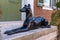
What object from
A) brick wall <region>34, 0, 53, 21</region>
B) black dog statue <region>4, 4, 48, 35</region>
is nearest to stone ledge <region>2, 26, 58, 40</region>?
black dog statue <region>4, 4, 48, 35</region>

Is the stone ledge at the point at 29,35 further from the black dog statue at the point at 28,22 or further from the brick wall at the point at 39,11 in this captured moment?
the brick wall at the point at 39,11

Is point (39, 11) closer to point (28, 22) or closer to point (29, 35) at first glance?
point (28, 22)

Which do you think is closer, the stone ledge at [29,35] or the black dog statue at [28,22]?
the stone ledge at [29,35]

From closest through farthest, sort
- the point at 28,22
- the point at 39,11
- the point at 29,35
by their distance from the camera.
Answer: the point at 29,35
the point at 28,22
the point at 39,11

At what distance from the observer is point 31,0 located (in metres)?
6.27

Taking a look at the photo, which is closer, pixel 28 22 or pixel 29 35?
pixel 29 35

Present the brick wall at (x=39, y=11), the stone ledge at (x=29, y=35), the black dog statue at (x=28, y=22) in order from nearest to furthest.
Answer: the stone ledge at (x=29, y=35), the black dog statue at (x=28, y=22), the brick wall at (x=39, y=11)

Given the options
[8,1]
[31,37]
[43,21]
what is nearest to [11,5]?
[8,1]

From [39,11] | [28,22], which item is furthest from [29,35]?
[39,11]

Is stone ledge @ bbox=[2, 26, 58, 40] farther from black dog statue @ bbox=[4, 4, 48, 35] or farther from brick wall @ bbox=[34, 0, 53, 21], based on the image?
brick wall @ bbox=[34, 0, 53, 21]

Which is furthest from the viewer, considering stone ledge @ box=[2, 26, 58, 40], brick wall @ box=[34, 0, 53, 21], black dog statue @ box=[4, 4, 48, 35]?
brick wall @ box=[34, 0, 53, 21]

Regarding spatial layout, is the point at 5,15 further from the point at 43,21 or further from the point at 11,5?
the point at 43,21

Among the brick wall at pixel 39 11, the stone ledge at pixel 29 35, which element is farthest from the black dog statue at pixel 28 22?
the brick wall at pixel 39 11

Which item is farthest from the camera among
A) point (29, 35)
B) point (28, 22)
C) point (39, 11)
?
point (39, 11)
